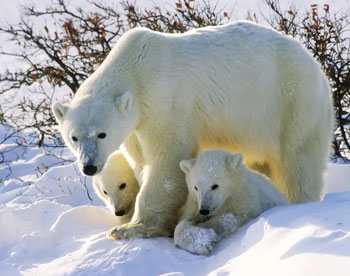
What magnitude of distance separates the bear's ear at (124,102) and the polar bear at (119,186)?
91 centimetres

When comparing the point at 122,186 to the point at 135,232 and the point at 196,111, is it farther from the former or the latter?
the point at 196,111

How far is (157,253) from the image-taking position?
408 cm

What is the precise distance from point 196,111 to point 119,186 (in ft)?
3.27

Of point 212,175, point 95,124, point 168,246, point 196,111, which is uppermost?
point 95,124

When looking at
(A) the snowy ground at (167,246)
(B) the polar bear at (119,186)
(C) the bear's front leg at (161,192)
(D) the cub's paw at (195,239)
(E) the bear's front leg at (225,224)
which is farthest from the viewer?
(B) the polar bear at (119,186)

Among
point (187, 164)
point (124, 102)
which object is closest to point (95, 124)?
point (124, 102)

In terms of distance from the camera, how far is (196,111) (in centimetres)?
486

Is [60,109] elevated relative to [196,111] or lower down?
elevated

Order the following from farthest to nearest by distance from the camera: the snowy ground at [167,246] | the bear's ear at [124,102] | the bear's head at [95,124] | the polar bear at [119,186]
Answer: the polar bear at [119,186]
the bear's ear at [124,102]
the bear's head at [95,124]
the snowy ground at [167,246]

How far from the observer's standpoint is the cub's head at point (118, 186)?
518cm

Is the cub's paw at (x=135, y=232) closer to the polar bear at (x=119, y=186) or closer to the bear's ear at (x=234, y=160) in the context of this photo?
the polar bear at (x=119, y=186)

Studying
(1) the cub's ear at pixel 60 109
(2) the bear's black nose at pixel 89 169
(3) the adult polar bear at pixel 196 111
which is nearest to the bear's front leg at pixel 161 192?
(3) the adult polar bear at pixel 196 111

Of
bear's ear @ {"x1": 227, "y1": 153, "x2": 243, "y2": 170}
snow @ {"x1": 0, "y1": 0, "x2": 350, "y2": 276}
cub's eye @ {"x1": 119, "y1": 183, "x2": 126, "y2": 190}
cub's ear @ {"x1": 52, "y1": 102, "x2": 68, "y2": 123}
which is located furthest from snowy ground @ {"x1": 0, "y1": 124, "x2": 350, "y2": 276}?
cub's ear @ {"x1": 52, "y1": 102, "x2": 68, "y2": 123}

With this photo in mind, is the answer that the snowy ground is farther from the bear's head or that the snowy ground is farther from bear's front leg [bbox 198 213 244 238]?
the bear's head
